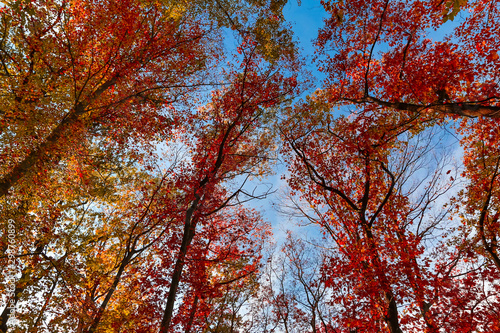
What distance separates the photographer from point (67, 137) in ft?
31.3

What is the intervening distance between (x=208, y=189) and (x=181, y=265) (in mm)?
3081

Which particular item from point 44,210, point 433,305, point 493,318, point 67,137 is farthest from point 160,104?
point 493,318

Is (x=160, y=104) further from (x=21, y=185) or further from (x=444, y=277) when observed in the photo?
(x=444, y=277)

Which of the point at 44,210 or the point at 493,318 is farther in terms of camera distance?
the point at 44,210

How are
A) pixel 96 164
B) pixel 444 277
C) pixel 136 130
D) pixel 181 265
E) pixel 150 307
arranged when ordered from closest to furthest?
pixel 181 265
pixel 444 277
pixel 150 307
pixel 96 164
pixel 136 130

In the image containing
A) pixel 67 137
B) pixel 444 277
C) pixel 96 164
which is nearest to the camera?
pixel 67 137

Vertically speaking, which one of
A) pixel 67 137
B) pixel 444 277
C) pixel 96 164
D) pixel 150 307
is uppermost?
pixel 96 164

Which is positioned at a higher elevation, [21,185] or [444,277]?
[444,277]

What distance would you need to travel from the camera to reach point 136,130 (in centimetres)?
1517

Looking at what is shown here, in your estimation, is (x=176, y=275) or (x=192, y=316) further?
(x=192, y=316)

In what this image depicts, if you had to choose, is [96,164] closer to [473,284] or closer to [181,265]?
[181,265]

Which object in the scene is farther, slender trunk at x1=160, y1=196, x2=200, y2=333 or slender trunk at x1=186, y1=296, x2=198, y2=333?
slender trunk at x1=186, y1=296, x2=198, y2=333

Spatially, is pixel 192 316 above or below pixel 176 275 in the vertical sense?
below

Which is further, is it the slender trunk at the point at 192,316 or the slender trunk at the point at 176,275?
the slender trunk at the point at 192,316
